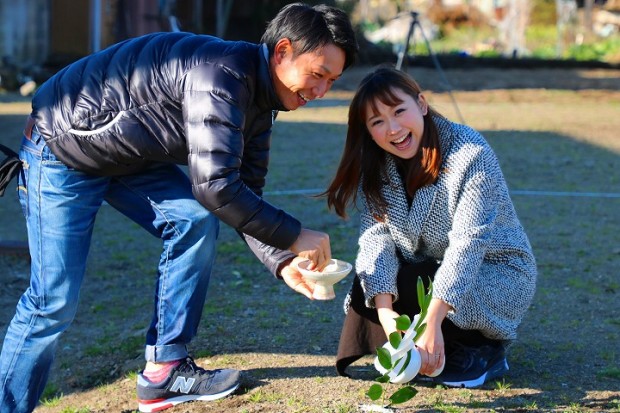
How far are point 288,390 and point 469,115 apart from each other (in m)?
10.4

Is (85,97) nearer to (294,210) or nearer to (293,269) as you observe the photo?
(293,269)

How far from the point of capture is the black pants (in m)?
3.70

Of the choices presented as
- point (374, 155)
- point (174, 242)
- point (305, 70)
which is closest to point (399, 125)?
point (374, 155)

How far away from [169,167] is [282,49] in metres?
0.68

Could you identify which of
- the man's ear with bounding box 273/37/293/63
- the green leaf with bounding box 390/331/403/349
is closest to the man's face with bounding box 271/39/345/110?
the man's ear with bounding box 273/37/293/63

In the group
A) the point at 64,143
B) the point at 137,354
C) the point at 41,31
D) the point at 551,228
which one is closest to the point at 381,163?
the point at 64,143

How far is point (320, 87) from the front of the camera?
3.16 meters

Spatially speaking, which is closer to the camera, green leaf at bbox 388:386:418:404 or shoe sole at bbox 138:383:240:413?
green leaf at bbox 388:386:418:404

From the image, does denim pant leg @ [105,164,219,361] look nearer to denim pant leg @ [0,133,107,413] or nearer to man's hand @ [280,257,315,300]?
denim pant leg @ [0,133,107,413]

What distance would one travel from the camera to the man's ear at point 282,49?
312 centimetres

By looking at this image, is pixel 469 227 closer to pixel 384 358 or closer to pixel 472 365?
pixel 472 365

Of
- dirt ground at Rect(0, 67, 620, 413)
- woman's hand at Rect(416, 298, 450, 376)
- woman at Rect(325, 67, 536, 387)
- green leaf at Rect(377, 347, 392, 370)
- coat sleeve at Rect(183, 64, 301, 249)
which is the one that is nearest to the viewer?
coat sleeve at Rect(183, 64, 301, 249)

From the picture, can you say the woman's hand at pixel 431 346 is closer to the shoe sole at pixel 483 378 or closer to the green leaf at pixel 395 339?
the green leaf at pixel 395 339

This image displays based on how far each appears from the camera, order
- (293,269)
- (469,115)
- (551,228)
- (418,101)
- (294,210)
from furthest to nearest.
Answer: (469,115) → (294,210) → (551,228) → (418,101) → (293,269)
